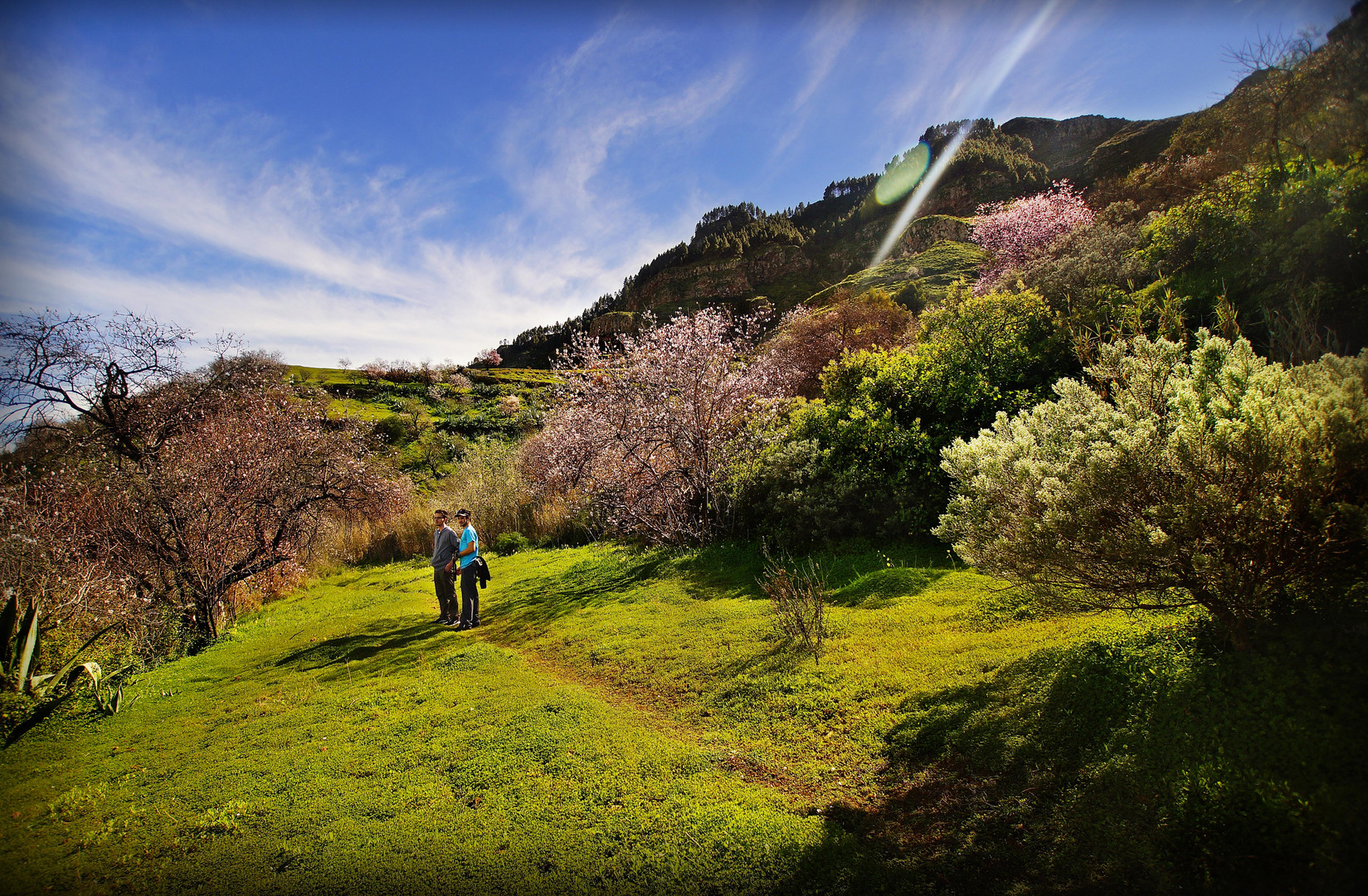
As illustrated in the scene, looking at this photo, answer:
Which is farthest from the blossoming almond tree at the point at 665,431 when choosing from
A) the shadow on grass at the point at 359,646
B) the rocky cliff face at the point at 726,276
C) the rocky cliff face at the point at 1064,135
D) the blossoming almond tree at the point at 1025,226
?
the rocky cliff face at the point at 1064,135

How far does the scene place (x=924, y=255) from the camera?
35062mm

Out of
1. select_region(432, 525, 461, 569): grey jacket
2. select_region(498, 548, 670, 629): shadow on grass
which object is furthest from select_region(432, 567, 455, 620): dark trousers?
select_region(498, 548, 670, 629): shadow on grass

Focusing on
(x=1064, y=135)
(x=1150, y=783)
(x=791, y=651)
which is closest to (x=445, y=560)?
(x=791, y=651)

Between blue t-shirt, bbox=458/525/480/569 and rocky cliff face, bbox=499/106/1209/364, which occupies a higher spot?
rocky cliff face, bbox=499/106/1209/364

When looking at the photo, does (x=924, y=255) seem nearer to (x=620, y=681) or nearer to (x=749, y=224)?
(x=620, y=681)

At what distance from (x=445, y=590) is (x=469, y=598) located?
60 cm

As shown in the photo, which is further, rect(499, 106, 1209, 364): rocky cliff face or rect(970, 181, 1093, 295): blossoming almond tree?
rect(499, 106, 1209, 364): rocky cliff face

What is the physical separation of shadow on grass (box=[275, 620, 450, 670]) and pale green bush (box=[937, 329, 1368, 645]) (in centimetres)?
850

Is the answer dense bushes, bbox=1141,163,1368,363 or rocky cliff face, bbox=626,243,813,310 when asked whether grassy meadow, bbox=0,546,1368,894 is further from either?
rocky cliff face, bbox=626,243,813,310

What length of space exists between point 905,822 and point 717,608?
14.9 ft

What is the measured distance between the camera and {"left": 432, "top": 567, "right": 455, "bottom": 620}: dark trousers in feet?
30.3

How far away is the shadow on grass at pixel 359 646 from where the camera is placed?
7883mm

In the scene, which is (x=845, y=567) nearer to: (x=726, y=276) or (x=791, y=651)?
(x=791, y=651)

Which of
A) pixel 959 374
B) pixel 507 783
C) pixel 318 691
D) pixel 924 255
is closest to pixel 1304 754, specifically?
pixel 507 783
